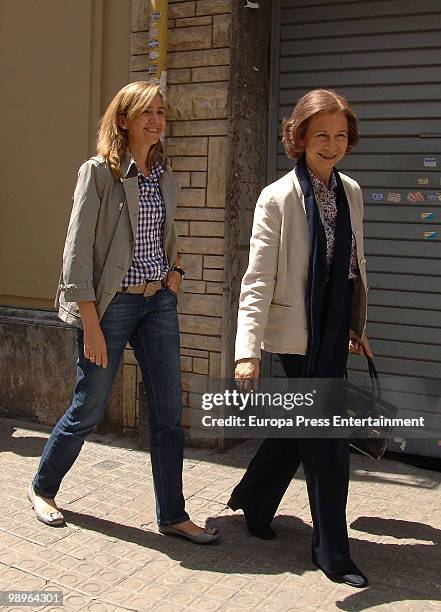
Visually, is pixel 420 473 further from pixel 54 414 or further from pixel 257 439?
pixel 54 414

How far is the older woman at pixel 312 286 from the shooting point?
3.52 meters

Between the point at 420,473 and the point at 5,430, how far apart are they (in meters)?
2.91

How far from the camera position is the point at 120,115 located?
3.83m

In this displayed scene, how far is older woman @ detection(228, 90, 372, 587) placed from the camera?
3516 millimetres

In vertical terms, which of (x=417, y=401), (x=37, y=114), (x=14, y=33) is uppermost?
(x=14, y=33)

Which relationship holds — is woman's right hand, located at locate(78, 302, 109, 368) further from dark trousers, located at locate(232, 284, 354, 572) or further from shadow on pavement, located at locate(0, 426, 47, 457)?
shadow on pavement, located at locate(0, 426, 47, 457)

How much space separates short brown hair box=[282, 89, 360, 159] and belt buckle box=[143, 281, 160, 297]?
2.87ft

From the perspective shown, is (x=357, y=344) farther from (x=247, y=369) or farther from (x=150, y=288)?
(x=150, y=288)

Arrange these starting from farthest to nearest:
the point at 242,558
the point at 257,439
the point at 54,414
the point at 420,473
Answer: the point at 54,414, the point at 257,439, the point at 420,473, the point at 242,558

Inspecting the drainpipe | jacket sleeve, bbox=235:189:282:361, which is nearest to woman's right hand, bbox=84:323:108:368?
jacket sleeve, bbox=235:189:282:361

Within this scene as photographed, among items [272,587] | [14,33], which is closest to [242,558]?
[272,587]

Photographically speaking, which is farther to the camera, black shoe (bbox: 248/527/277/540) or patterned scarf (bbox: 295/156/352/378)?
black shoe (bbox: 248/527/277/540)

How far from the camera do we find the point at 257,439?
575 cm

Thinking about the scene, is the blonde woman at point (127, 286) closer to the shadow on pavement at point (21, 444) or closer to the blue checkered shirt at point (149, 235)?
the blue checkered shirt at point (149, 235)
